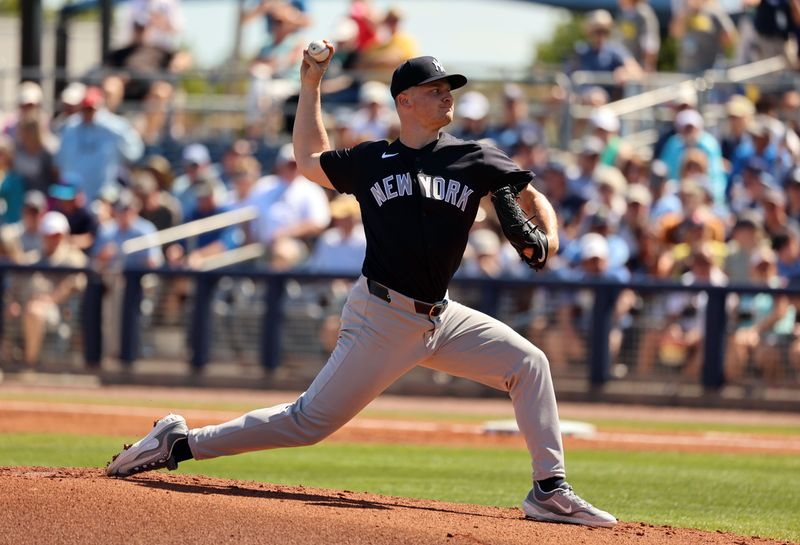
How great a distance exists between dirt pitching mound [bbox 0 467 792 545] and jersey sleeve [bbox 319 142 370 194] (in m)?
1.47

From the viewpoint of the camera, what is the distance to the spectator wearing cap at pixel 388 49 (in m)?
18.8

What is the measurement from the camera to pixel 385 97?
17.8 m

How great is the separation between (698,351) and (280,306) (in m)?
4.65

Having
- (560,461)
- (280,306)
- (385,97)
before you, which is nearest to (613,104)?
(385,97)

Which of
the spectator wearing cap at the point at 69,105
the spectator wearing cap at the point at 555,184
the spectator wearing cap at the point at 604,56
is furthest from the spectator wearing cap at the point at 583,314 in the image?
the spectator wearing cap at the point at 69,105

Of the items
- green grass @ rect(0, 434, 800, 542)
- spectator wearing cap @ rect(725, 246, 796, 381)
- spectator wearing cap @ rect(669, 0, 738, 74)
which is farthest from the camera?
spectator wearing cap @ rect(669, 0, 738, 74)

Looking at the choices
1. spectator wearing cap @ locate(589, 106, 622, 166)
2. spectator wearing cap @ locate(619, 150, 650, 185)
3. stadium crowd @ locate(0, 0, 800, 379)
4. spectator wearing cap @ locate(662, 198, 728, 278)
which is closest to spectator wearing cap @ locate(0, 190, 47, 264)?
stadium crowd @ locate(0, 0, 800, 379)

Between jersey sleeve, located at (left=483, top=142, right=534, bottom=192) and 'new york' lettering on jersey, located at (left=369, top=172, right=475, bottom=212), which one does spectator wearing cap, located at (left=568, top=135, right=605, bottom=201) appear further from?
'new york' lettering on jersey, located at (left=369, top=172, right=475, bottom=212)

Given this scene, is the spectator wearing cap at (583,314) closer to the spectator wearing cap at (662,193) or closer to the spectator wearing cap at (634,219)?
the spectator wearing cap at (634,219)

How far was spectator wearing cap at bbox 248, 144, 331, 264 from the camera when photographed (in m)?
16.2

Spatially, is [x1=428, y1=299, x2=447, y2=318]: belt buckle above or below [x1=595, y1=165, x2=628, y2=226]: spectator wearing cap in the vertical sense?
below

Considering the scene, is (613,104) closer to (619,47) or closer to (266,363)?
(619,47)

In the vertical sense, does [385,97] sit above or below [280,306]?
above

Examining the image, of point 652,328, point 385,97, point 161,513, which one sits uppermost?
point 385,97
